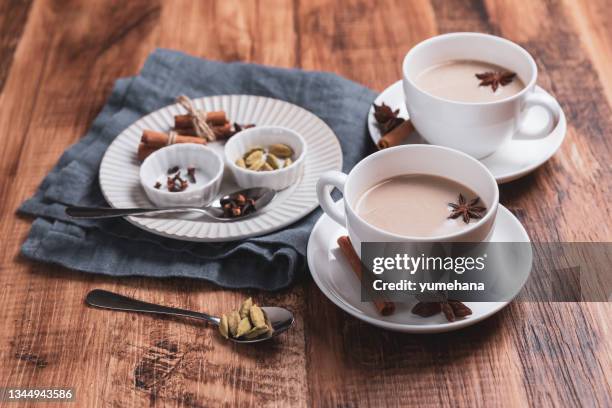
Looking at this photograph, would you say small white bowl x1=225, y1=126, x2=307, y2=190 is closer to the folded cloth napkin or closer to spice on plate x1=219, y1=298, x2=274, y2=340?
the folded cloth napkin

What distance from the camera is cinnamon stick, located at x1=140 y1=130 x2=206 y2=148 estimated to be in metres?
1.55

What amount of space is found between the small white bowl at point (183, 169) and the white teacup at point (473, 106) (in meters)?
0.42

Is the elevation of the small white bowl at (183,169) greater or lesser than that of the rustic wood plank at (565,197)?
greater

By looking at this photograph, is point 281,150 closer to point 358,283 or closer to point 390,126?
point 390,126

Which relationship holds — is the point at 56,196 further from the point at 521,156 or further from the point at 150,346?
the point at 521,156

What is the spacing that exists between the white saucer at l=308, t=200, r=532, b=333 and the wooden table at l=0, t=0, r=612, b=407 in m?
0.05


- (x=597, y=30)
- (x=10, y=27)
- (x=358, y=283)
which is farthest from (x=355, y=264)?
(x=10, y=27)

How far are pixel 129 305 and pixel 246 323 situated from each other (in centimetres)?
22

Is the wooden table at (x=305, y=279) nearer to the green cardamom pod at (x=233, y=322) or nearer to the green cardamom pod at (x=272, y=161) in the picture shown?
the green cardamom pod at (x=233, y=322)

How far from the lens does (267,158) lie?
4.92ft

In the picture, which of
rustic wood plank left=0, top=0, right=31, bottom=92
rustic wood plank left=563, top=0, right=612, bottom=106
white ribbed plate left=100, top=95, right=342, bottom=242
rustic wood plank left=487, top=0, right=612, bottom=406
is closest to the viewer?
rustic wood plank left=487, top=0, right=612, bottom=406

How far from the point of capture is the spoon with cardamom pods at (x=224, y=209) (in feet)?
4.49

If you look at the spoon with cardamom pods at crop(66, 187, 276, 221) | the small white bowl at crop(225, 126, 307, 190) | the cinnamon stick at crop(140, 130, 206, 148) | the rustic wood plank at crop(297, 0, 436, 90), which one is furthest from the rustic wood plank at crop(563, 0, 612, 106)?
the cinnamon stick at crop(140, 130, 206, 148)

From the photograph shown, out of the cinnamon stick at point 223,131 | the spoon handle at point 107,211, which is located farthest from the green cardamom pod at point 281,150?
the spoon handle at point 107,211
